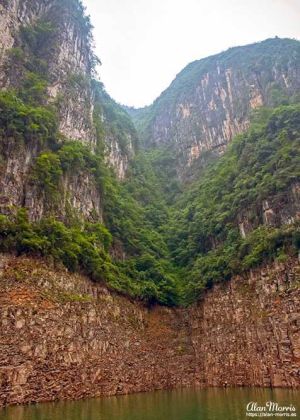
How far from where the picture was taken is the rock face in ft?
75.3

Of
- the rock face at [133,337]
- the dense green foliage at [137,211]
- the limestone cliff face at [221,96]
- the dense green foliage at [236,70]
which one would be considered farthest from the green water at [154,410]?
the limestone cliff face at [221,96]

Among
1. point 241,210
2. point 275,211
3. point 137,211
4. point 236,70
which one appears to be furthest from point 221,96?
point 275,211

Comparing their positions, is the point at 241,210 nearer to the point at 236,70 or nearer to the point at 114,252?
the point at 114,252

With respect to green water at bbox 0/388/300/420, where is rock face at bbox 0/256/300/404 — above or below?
above

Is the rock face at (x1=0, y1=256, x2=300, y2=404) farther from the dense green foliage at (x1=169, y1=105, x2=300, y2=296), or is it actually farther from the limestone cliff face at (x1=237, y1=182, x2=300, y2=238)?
the limestone cliff face at (x1=237, y1=182, x2=300, y2=238)

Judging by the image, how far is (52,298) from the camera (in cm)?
2550

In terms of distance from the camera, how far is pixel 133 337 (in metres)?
31.1

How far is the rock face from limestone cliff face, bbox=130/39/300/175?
35.4 metres

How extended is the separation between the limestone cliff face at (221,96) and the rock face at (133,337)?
35.4m

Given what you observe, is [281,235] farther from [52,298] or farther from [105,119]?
[105,119]

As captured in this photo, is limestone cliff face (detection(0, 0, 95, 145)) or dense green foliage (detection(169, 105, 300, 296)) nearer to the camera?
dense green foliage (detection(169, 105, 300, 296))

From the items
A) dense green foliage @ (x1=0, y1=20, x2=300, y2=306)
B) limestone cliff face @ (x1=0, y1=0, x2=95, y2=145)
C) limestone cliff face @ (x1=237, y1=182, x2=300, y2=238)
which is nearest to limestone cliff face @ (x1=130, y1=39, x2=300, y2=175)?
dense green foliage @ (x1=0, y1=20, x2=300, y2=306)

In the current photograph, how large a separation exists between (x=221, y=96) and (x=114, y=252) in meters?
44.9

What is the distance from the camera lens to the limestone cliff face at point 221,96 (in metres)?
64.0
